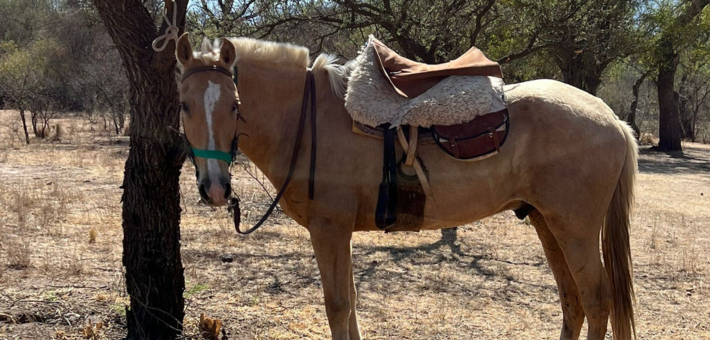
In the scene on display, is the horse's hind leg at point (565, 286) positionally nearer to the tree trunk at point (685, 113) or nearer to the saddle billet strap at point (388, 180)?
the saddle billet strap at point (388, 180)

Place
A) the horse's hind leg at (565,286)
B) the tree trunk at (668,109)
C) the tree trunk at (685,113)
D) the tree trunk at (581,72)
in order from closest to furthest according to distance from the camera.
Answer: the horse's hind leg at (565,286) < the tree trunk at (581,72) < the tree trunk at (668,109) < the tree trunk at (685,113)

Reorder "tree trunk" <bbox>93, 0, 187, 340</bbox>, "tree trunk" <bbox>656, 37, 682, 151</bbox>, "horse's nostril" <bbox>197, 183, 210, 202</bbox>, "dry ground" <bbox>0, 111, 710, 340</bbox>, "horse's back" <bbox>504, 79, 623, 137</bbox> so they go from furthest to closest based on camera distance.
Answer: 1. "tree trunk" <bbox>656, 37, 682, 151</bbox>
2. "dry ground" <bbox>0, 111, 710, 340</bbox>
3. "tree trunk" <bbox>93, 0, 187, 340</bbox>
4. "horse's back" <bbox>504, 79, 623, 137</bbox>
5. "horse's nostril" <bbox>197, 183, 210, 202</bbox>

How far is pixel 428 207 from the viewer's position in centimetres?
326

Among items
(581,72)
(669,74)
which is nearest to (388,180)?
(581,72)

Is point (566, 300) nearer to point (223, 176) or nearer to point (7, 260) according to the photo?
point (223, 176)

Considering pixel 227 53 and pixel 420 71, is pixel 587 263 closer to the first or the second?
pixel 420 71

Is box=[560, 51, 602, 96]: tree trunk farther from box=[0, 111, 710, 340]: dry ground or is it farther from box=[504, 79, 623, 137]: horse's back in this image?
box=[504, 79, 623, 137]: horse's back

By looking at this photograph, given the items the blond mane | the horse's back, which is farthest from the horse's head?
the horse's back

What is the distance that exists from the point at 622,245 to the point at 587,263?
1.27 ft

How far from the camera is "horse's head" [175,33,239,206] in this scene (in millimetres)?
2682

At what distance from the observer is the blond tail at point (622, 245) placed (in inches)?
136

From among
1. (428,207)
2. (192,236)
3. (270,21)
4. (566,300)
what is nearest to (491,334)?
(566,300)

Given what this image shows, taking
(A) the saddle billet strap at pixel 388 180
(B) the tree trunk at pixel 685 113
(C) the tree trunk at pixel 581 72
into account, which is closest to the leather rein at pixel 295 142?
(A) the saddle billet strap at pixel 388 180

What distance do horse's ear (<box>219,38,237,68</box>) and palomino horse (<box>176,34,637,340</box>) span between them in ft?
0.42
